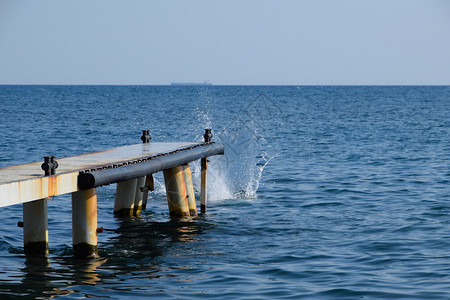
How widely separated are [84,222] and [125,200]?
4.29 meters

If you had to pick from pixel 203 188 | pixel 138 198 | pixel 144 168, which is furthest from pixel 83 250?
pixel 203 188

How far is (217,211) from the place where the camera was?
17562 mm

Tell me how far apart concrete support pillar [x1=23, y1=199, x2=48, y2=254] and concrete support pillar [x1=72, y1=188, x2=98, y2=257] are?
53 centimetres

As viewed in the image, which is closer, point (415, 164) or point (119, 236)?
point (119, 236)

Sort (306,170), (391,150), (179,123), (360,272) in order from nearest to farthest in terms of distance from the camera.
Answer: (360,272), (306,170), (391,150), (179,123)

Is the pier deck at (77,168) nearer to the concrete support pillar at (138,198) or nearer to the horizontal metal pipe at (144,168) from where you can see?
the horizontal metal pipe at (144,168)

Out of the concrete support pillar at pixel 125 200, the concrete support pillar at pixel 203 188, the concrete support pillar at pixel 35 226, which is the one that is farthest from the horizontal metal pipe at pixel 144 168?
the concrete support pillar at pixel 125 200

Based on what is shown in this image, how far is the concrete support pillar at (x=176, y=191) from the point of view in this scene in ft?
52.1

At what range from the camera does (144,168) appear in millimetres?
13336

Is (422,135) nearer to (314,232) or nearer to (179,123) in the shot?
(179,123)

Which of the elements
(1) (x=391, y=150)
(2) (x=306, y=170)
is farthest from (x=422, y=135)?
(2) (x=306, y=170)

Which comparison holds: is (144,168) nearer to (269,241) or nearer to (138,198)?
(269,241)

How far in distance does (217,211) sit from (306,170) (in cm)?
925

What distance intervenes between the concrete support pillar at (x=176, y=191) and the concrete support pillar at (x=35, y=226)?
4.07m
